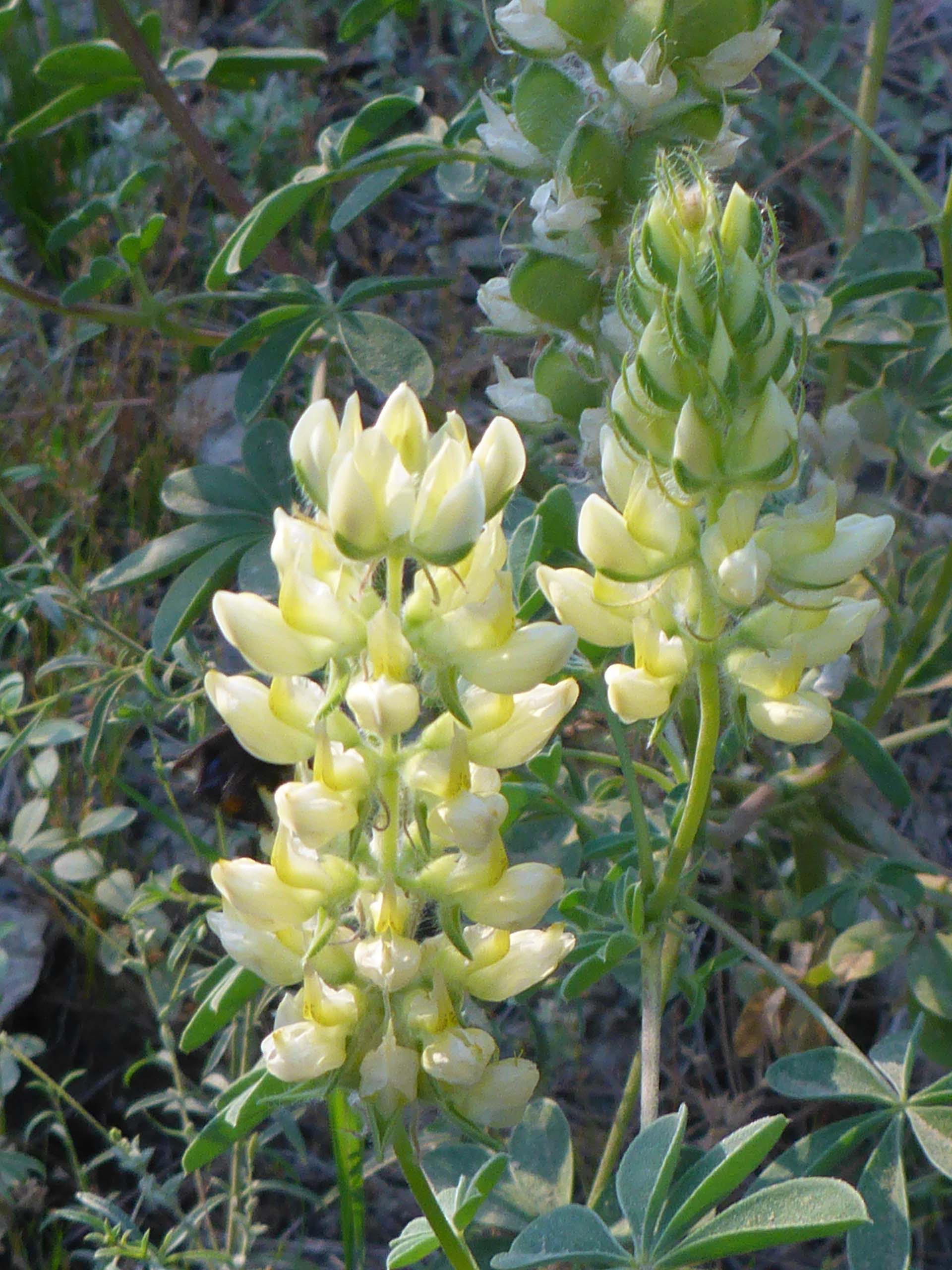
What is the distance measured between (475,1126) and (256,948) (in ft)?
0.74

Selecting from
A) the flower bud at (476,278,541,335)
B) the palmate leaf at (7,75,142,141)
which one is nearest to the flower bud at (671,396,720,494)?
the flower bud at (476,278,541,335)

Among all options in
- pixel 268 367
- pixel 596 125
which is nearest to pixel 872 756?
pixel 596 125

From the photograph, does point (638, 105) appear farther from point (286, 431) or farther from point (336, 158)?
point (286, 431)

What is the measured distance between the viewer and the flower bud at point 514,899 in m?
1.02

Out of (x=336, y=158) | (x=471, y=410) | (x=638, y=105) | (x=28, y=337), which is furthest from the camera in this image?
(x=28, y=337)

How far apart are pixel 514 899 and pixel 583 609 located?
0.26 metres

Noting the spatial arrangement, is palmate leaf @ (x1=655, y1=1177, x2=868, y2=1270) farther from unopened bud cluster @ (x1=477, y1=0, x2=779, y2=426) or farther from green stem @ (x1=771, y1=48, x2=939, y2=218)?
green stem @ (x1=771, y1=48, x2=939, y2=218)

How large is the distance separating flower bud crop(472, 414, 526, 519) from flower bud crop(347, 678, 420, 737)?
155 millimetres

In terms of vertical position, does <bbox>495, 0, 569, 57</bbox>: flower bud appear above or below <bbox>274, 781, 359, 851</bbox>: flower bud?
above

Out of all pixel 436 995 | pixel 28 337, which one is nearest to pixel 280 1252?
pixel 436 995

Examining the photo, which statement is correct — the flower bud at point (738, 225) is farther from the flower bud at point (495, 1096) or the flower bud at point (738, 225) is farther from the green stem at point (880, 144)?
the green stem at point (880, 144)

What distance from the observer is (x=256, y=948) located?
1.07 metres

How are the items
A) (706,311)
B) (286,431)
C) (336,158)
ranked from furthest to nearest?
(286,431) < (336,158) < (706,311)

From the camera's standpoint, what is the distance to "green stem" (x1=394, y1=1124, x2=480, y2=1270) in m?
1.06
